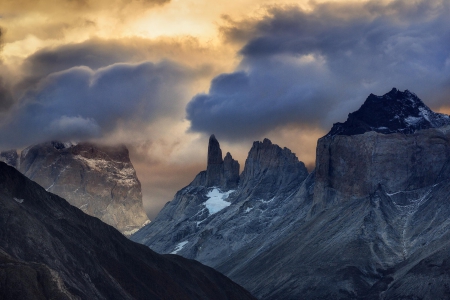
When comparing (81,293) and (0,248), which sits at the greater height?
(0,248)

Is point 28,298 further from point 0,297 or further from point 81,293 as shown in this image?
point 81,293

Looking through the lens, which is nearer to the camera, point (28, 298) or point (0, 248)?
point (28, 298)

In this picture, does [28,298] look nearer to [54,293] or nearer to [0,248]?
Result: [54,293]

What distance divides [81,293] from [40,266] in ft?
33.4

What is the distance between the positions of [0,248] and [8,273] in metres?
14.3

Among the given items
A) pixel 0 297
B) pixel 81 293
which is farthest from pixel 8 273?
pixel 81 293

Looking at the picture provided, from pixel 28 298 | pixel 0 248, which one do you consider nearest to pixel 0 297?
pixel 28 298

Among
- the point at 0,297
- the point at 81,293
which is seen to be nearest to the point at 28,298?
the point at 0,297

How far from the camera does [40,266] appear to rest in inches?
7618

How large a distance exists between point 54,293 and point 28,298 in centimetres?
631

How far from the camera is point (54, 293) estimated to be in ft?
610

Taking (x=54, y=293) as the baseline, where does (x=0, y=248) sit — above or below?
above

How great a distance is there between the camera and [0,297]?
179625 mm

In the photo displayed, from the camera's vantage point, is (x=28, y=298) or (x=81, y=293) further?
(x=81, y=293)
